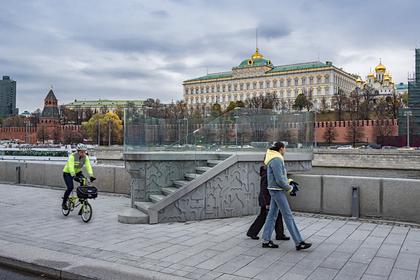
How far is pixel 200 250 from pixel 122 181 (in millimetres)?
8540

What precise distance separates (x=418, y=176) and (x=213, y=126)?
3765 centimetres

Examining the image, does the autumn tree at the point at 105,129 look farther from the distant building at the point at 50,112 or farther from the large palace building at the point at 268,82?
the large palace building at the point at 268,82

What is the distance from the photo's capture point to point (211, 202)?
11117 millimetres

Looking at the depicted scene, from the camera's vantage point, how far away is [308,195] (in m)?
11.8

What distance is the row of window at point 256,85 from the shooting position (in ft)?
480

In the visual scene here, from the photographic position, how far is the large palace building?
144 meters

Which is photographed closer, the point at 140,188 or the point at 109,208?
the point at 140,188

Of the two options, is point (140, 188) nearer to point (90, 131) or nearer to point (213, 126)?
point (213, 126)

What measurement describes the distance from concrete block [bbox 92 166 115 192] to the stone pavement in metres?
4.67

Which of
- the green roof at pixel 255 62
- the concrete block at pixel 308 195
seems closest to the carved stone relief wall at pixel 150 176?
the concrete block at pixel 308 195

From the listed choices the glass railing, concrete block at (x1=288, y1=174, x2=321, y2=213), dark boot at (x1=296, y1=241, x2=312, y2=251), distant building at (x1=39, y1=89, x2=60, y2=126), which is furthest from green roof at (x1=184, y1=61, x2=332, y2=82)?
dark boot at (x1=296, y1=241, x2=312, y2=251)

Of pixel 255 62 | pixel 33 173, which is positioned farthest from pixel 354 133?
pixel 255 62

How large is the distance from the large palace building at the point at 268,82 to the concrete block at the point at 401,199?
127014 mm

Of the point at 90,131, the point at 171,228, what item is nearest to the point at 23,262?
the point at 171,228
